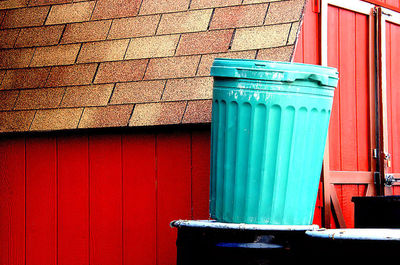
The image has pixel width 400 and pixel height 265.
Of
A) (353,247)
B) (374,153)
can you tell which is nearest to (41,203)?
(374,153)

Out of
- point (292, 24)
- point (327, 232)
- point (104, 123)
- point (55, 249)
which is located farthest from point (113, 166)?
point (327, 232)

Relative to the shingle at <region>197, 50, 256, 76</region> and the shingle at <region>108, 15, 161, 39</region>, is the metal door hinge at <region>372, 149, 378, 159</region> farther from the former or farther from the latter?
the shingle at <region>108, 15, 161, 39</region>

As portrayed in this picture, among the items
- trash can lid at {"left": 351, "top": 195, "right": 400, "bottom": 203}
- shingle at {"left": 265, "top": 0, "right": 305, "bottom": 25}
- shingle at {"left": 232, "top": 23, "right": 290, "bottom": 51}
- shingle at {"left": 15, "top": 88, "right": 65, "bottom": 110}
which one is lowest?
trash can lid at {"left": 351, "top": 195, "right": 400, "bottom": 203}

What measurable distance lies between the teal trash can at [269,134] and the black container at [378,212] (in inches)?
39.1

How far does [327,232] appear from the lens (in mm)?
3121

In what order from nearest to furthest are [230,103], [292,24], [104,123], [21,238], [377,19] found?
1. [230,103]
2. [292,24]
3. [104,123]
4. [21,238]
5. [377,19]

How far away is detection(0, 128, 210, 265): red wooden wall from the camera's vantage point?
178 inches

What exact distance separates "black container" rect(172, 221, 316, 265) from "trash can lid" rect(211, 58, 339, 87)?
708mm

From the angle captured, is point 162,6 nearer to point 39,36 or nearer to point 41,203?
point 39,36

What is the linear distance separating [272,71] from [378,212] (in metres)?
1.47

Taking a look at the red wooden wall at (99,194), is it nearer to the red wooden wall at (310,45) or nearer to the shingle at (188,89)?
the shingle at (188,89)

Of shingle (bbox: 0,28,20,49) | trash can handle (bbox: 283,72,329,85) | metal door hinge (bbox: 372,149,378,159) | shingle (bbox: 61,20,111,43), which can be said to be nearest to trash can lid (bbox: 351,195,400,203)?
metal door hinge (bbox: 372,149,378,159)

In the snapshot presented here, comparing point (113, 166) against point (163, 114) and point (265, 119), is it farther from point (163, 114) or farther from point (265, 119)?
point (265, 119)

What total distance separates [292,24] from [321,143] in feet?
3.97
